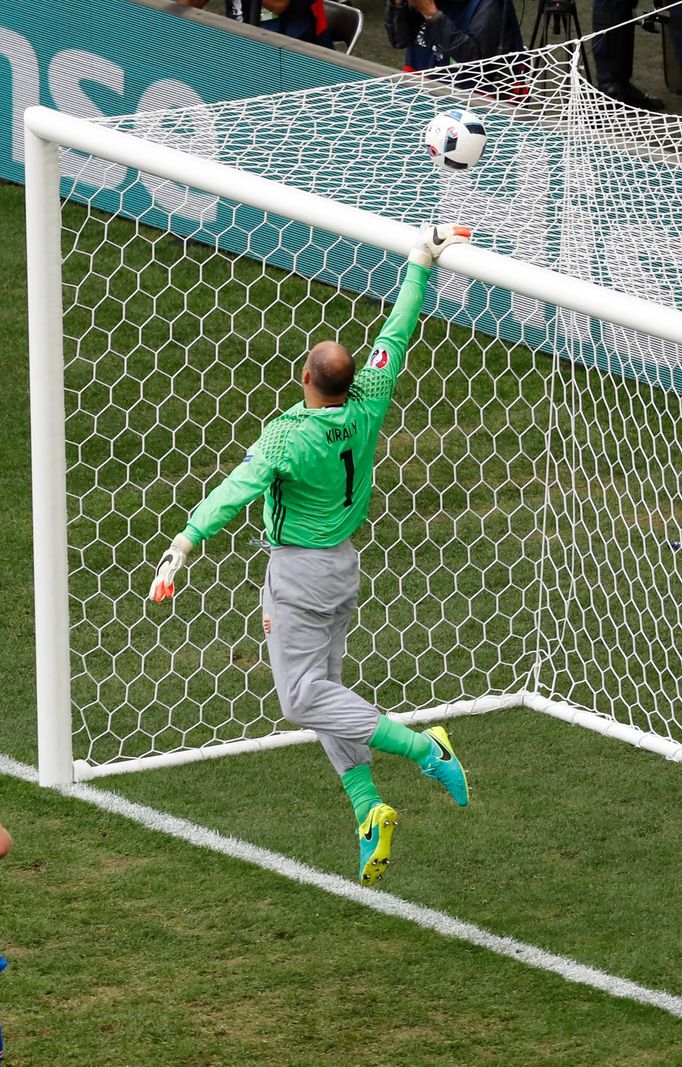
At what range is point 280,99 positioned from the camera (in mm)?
8266

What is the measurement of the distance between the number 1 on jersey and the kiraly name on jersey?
0.05m

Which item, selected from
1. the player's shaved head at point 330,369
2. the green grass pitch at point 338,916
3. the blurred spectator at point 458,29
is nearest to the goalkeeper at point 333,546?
the player's shaved head at point 330,369

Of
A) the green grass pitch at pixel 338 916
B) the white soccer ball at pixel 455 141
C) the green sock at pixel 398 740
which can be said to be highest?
the white soccer ball at pixel 455 141

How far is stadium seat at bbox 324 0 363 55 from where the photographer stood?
12.9 meters

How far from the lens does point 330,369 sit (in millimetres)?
5469

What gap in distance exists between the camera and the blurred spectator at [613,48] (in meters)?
12.7

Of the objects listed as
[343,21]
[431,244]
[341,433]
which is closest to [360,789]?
[341,433]

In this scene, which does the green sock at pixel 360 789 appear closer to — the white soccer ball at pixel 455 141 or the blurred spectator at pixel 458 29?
the white soccer ball at pixel 455 141

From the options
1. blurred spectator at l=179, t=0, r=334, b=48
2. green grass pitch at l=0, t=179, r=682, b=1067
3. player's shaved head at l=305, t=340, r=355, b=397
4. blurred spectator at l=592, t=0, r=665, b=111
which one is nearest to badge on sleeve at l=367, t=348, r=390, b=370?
player's shaved head at l=305, t=340, r=355, b=397

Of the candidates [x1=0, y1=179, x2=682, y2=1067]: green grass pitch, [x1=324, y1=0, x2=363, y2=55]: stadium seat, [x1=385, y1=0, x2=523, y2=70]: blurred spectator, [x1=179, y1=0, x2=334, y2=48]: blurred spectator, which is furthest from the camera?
[x1=324, y1=0, x2=363, y2=55]: stadium seat

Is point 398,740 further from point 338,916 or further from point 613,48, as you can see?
point 613,48

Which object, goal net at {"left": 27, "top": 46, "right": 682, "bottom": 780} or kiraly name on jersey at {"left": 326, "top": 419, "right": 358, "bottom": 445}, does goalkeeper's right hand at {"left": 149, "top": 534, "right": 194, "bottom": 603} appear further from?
goal net at {"left": 27, "top": 46, "right": 682, "bottom": 780}

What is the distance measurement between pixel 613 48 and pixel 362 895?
8252 millimetres

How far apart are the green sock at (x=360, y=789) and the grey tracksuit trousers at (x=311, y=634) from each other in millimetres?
176
